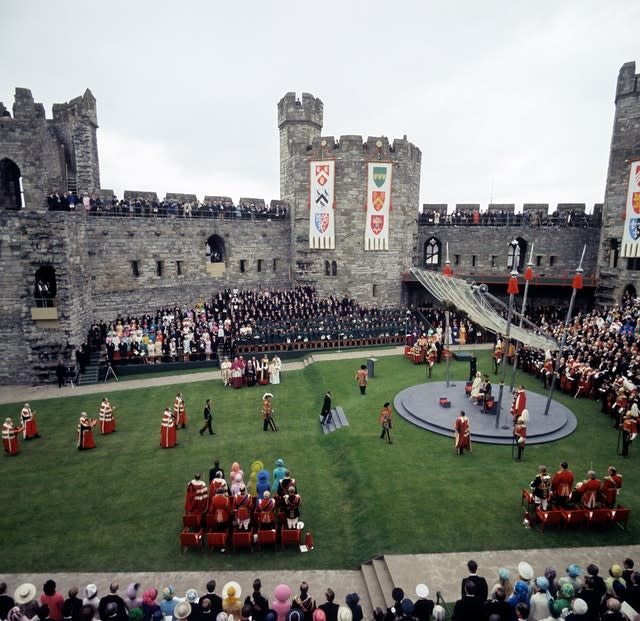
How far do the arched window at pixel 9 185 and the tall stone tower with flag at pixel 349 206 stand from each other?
17.2m

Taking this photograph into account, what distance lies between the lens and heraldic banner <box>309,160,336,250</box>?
1145 inches

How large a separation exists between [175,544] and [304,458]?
4.64m

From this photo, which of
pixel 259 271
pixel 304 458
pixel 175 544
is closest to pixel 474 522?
pixel 304 458

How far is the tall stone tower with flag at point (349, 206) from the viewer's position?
28969 mm

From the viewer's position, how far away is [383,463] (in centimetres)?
1219

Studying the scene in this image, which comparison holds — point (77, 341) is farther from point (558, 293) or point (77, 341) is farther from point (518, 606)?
point (558, 293)

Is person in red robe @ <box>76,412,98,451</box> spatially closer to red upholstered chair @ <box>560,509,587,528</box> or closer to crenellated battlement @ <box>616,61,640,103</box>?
red upholstered chair @ <box>560,509,587,528</box>

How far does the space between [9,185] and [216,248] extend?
12.9m

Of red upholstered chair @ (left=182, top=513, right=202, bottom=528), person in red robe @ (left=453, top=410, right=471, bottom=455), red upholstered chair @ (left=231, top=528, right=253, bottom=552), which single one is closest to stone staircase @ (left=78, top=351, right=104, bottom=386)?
red upholstered chair @ (left=182, top=513, right=202, bottom=528)

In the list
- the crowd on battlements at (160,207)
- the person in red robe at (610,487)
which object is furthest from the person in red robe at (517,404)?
the crowd on battlements at (160,207)

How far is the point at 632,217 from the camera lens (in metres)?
25.2

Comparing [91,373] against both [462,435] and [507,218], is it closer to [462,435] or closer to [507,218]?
[462,435]

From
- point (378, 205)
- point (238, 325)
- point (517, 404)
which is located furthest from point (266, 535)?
point (378, 205)

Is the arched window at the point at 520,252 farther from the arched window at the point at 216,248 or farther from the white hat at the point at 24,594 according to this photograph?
the white hat at the point at 24,594
